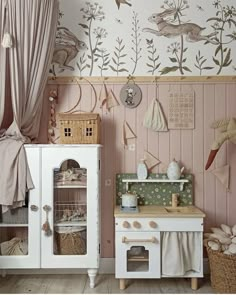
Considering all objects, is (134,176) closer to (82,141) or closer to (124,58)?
(82,141)

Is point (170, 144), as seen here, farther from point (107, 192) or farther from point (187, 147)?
point (107, 192)

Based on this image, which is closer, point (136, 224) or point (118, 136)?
point (136, 224)

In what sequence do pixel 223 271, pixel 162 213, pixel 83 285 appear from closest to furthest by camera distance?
pixel 223 271, pixel 162 213, pixel 83 285

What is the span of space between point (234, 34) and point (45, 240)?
2206 mm

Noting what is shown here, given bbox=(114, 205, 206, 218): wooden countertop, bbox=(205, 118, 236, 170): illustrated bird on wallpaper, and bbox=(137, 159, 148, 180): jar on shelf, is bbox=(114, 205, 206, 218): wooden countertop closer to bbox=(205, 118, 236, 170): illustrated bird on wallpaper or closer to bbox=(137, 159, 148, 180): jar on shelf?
bbox=(137, 159, 148, 180): jar on shelf

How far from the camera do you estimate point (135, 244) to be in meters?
2.56

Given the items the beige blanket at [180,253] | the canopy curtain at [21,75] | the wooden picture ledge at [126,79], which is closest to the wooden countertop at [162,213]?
the beige blanket at [180,253]

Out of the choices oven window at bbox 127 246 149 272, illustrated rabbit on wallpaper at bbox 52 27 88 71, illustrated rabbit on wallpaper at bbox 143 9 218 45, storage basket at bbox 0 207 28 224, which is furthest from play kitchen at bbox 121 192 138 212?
illustrated rabbit on wallpaper at bbox 143 9 218 45

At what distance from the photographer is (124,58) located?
2990 millimetres

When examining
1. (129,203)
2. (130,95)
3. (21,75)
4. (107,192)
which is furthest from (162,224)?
(21,75)

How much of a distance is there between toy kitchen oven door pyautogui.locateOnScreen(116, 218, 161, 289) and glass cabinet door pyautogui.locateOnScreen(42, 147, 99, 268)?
18 centimetres

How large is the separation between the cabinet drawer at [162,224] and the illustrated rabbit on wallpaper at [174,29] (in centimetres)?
147

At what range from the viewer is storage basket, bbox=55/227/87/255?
8.61 feet

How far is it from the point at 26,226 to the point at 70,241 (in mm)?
334
